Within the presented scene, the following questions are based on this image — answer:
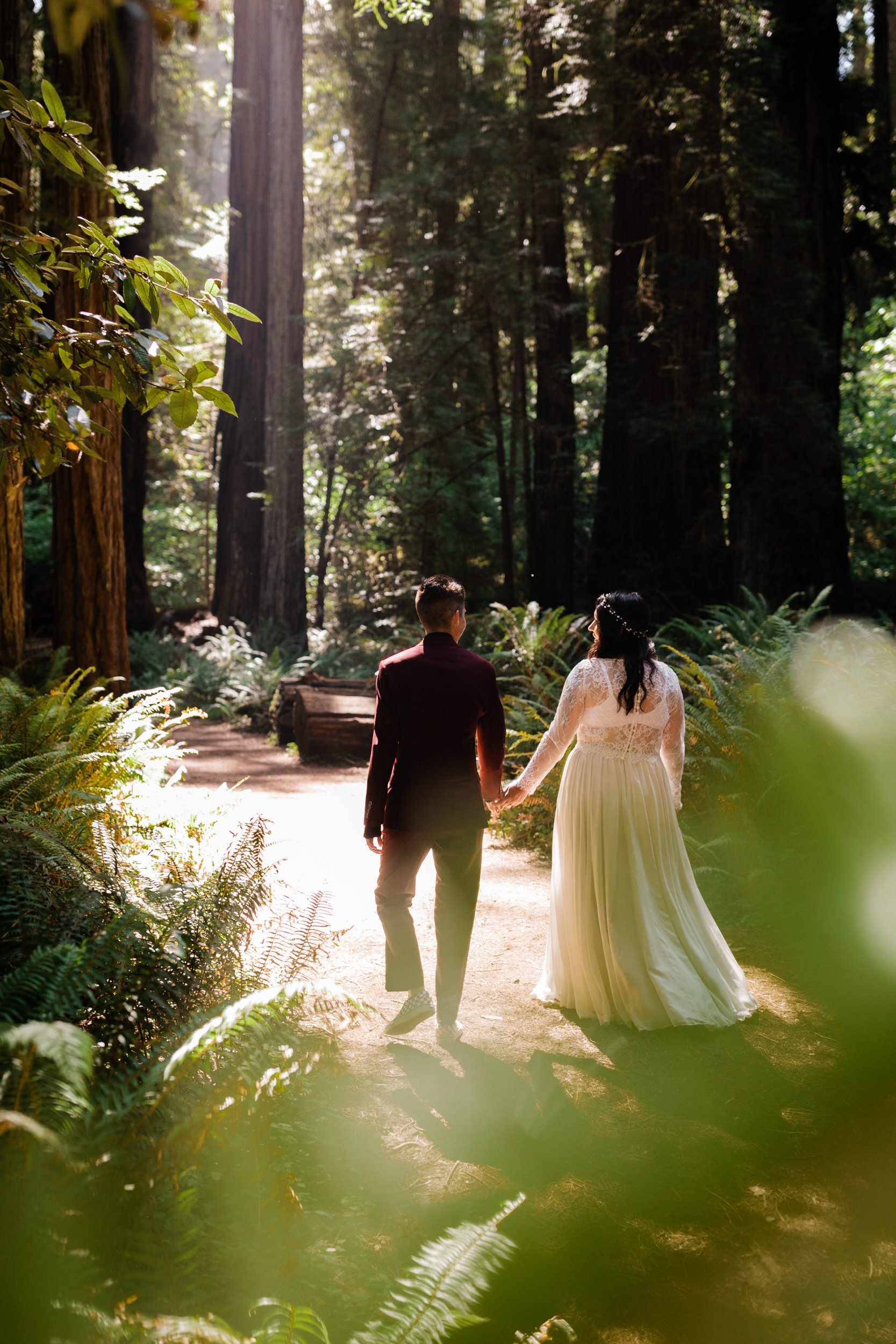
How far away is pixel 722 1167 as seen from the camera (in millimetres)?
3469

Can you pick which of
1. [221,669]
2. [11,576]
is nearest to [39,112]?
[11,576]

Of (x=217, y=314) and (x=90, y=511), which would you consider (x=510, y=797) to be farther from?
(x=90, y=511)

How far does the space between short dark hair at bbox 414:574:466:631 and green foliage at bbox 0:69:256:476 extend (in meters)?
1.48

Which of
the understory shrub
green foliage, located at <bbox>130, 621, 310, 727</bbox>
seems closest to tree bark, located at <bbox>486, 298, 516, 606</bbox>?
green foliage, located at <bbox>130, 621, 310, 727</bbox>

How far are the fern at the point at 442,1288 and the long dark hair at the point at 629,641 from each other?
8.91 feet

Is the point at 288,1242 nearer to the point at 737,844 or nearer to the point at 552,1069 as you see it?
the point at 552,1069

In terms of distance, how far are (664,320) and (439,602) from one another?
9357mm

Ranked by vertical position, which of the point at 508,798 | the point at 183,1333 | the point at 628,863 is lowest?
the point at 183,1333

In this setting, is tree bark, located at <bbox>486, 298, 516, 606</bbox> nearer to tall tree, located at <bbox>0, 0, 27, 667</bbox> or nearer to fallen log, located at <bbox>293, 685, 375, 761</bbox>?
fallen log, located at <bbox>293, 685, 375, 761</bbox>

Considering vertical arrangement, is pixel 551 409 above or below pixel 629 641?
above

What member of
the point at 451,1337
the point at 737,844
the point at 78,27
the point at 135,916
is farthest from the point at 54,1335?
the point at 737,844

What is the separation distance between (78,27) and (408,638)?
44.5ft

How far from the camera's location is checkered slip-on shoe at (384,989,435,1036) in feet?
14.6

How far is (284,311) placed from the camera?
58.1 feet
